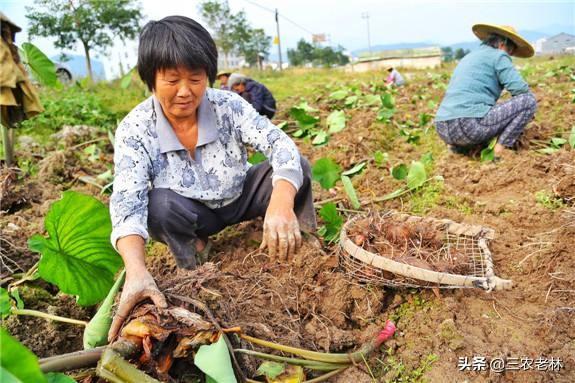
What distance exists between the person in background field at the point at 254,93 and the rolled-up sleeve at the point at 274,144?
9.33 ft

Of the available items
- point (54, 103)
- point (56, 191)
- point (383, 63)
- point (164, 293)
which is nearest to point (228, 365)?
point (164, 293)

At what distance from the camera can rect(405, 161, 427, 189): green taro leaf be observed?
8.87 ft

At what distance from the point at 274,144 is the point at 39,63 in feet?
6.62

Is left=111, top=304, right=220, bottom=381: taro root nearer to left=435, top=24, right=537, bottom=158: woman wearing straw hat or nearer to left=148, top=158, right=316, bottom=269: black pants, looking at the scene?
left=148, top=158, right=316, bottom=269: black pants

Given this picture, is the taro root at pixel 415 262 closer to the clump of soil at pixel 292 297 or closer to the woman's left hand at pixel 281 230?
the clump of soil at pixel 292 297

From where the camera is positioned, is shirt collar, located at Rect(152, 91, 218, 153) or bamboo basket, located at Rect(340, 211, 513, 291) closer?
bamboo basket, located at Rect(340, 211, 513, 291)

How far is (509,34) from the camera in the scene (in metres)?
3.27

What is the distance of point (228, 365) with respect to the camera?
4.04ft

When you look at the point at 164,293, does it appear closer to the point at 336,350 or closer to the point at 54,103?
the point at 336,350

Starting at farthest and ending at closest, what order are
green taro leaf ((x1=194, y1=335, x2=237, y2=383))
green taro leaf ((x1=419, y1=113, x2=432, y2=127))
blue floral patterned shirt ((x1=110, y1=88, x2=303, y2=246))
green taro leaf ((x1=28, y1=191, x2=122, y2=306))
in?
green taro leaf ((x1=419, y1=113, x2=432, y2=127)) → blue floral patterned shirt ((x1=110, y1=88, x2=303, y2=246)) → green taro leaf ((x1=28, y1=191, x2=122, y2=306)) → green taro leaf ((x1=194, y1=335, x2=237, y2=383))

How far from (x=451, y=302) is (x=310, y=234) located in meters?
0.68

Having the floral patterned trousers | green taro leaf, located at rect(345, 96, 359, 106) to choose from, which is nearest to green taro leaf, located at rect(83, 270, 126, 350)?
the floral patterned trousers

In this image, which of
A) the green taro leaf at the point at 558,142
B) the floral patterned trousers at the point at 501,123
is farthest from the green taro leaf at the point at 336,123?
the green taro leaf at the point at 558,142

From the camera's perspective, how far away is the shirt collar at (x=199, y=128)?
1.80 meters
